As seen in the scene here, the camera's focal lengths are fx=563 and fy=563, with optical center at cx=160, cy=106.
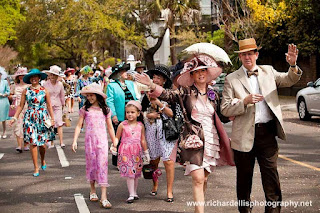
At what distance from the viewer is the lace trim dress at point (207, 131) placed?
6.01m

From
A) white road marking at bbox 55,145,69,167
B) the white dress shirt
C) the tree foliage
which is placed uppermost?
the tree foliage

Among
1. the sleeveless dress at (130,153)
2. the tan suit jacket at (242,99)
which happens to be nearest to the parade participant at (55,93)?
the sleeveless dress at (130,153)

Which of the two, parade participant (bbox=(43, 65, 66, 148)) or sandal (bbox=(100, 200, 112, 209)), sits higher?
parade participant (bbox=(43, 65, 66, 148))

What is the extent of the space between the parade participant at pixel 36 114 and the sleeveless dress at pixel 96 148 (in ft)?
7.91

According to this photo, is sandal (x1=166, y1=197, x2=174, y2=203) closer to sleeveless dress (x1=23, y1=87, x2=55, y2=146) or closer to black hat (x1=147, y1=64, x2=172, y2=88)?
black hat (x1=147, y1=64, x2=172, y2=88)

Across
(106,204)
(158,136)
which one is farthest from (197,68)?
(106,204)

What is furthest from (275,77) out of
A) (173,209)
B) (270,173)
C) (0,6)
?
(0,6)

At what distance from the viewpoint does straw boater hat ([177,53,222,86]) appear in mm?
6039

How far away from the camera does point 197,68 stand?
19.6ft

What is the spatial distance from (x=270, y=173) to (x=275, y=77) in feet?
Answer: 3.32

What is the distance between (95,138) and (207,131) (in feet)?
6.78

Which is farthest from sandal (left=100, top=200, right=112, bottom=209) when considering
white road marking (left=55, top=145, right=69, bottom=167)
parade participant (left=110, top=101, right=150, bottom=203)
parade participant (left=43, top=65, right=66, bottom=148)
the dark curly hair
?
parade participant (left=43, top=65, right=66, bottom=148)

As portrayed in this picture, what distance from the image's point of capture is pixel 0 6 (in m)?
43.5

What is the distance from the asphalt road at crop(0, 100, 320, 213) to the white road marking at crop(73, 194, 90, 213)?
0.04 m
